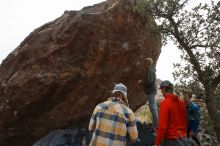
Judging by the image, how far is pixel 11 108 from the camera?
45.1 ft

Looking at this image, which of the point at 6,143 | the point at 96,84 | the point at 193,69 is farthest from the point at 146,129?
the point at 6,143

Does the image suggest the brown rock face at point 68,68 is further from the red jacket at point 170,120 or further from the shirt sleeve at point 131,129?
the shirt sleeve at point 131,129

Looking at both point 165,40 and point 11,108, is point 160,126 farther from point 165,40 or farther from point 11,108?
point 11,108

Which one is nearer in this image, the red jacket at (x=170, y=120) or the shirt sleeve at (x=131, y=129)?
the shirt sleeve at (x=131, y=129)

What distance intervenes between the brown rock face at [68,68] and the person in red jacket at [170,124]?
18.4 ft

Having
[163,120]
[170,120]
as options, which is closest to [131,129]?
[163,120]

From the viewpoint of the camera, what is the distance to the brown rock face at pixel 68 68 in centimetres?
1348

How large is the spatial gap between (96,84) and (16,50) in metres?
3.36

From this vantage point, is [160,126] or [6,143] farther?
[6,143]

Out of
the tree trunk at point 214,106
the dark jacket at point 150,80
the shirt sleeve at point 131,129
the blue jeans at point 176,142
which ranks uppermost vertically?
the dark jacket at point 150,80

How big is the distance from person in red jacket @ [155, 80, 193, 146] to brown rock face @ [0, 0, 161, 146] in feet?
18.4

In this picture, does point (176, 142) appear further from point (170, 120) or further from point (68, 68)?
point (68, 68)

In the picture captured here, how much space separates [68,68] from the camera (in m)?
13.4

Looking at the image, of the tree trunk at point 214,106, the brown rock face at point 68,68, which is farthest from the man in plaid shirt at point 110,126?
the brown rock face at point 68,68
